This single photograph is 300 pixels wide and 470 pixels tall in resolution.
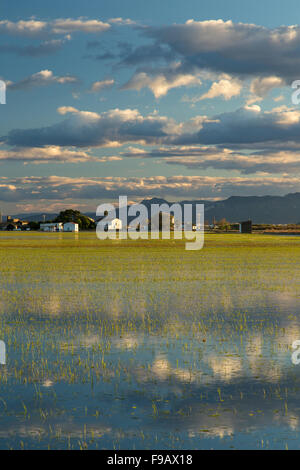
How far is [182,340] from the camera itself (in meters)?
18.6

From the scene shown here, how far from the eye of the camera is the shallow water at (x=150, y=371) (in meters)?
10.6

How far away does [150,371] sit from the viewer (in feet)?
48.4

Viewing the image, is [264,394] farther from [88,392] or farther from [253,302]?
[253,302]

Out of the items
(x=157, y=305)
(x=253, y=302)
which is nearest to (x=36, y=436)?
(x=157, y=305)

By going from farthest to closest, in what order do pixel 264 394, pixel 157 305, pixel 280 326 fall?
pixel 157 305
pixel 280 326
pixel 264 394

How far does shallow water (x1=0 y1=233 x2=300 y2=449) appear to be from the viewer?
34.7 feet

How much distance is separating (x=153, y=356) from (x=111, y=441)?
6255mm

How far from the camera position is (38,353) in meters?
16.8

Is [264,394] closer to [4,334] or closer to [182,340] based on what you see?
[182,340]

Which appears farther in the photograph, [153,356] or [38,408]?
[153,356]

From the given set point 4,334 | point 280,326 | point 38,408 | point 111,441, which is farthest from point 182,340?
point 111,441
